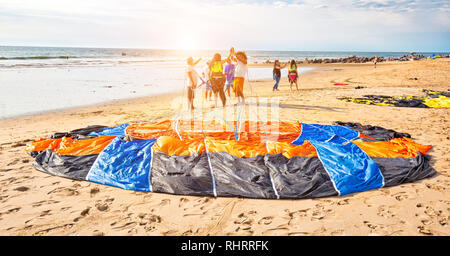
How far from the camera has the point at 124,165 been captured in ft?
14.2

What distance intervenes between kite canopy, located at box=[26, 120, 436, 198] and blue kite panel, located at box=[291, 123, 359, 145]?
2.6 inches

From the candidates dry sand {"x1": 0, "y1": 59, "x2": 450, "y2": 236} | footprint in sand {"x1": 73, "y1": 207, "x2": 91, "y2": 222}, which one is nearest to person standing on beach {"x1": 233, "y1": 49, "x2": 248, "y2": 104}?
dry sand {"x1": 0, "y1": 59, "x2": 450, "y2": 236}

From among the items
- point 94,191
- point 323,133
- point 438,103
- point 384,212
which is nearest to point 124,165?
point 94,191

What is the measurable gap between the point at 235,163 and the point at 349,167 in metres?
1.81

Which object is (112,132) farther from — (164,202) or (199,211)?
(199,211)

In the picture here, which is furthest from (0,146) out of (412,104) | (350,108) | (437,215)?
(412,104)

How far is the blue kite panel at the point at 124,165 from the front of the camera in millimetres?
3949

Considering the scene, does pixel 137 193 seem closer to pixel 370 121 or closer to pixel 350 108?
pixel 370 121

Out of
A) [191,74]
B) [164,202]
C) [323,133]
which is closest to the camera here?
[164,202]

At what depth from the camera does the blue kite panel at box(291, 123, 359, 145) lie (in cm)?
543

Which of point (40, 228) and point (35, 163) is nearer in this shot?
point (40, 228)

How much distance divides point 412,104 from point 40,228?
450 inches

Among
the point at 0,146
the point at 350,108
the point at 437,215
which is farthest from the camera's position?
the point at 350,108
